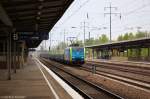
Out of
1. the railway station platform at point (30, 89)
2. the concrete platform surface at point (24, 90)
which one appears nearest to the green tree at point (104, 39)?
the railway station platform at point (30, 89)

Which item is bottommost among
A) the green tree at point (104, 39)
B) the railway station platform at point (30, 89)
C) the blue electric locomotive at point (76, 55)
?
the railway station platform at point (30, 89)

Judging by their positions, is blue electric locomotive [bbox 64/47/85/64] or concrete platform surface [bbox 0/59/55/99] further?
blue electric locomotive [bbox 64/47/85/64]

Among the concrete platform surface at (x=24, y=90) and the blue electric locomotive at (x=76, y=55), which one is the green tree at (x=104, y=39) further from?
the concrete platform surface at (x=24, y=90)

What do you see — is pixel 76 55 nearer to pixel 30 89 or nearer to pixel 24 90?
pixel 30 89

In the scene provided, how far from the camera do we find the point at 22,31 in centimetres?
2778

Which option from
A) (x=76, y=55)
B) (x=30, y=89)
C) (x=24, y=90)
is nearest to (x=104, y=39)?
(x=76, y=55)

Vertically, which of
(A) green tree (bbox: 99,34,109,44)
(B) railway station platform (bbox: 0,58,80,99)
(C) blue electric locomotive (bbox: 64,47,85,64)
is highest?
(A) green tree (bbox: 99,34,109,44)

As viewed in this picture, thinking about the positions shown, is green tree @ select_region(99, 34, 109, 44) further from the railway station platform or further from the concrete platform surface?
the concrete platform surface

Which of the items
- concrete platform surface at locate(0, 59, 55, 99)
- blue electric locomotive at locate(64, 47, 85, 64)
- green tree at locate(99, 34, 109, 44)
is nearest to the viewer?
concrete platform surface at locate(0, 59, 55, 99)

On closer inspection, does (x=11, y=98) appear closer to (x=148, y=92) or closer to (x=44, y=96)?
(x=44, y=96)

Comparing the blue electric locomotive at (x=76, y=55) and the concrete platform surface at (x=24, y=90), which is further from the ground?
the blue electric locomotive at (x=76, y=55)

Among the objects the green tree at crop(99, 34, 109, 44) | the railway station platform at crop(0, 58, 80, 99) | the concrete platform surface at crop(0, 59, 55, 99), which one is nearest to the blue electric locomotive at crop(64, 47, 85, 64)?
the railway station platform at crop(0, 58, 80, 99)

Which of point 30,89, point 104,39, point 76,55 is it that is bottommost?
point 30,89

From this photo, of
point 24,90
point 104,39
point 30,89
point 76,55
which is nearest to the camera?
point 24,90
